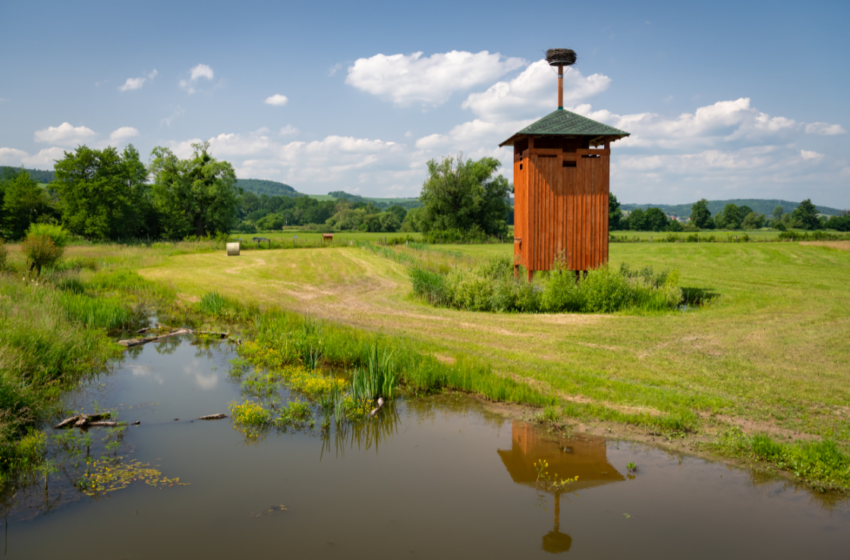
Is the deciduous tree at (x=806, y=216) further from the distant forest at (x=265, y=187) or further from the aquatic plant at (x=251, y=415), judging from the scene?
the distant forest at (x=265, y=187)

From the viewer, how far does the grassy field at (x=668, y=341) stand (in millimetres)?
6625

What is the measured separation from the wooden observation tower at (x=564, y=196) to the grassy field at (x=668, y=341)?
3.15m

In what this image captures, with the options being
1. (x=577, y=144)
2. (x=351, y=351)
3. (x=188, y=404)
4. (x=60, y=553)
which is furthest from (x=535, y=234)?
(x=60, y=553)

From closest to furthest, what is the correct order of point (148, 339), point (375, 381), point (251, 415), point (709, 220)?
1. point (251, 415)
2. point (375, 381)
3. point (148, 339)
4. point (709, 220)

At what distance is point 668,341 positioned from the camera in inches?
390

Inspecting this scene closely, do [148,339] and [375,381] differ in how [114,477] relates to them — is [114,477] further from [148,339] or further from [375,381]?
[148,339]

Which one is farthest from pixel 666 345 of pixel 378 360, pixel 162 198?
pixel 162 198

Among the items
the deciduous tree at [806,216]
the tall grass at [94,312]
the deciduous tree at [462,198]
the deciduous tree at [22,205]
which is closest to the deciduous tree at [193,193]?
the deciduous tree at [22,205]

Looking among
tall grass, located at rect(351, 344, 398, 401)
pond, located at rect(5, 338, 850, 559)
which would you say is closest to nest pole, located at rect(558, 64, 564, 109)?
tall grass, located at rect(351, 344, 398, 401)

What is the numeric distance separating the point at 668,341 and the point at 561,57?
9.78 metres

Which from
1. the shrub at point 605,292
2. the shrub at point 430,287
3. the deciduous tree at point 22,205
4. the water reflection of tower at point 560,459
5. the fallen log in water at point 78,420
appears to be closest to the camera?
the water reflection of tower at point 560,459

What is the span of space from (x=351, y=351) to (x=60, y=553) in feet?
17.9

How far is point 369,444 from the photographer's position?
605 centimetres

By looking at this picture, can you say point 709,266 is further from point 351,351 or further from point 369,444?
point 369,444
